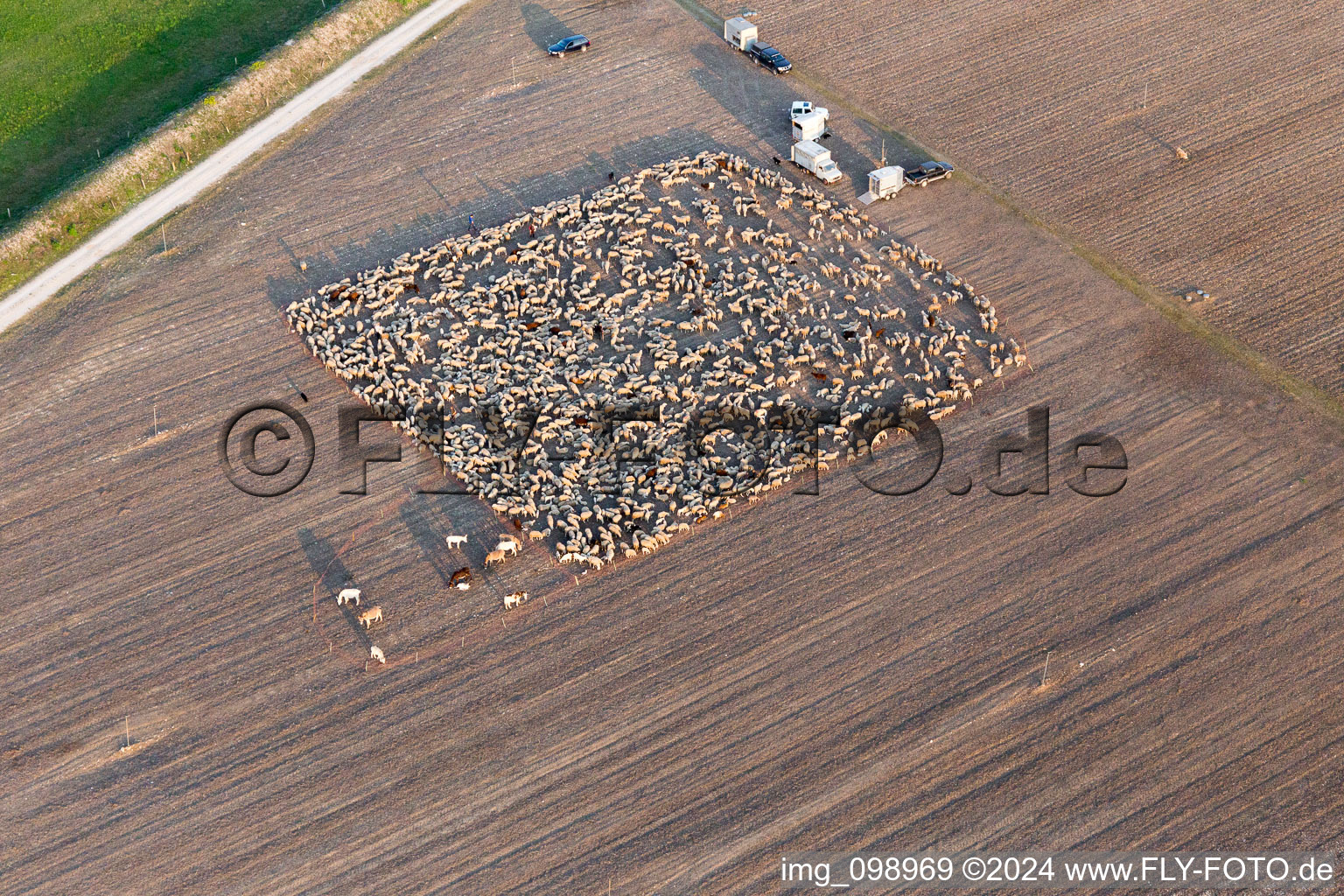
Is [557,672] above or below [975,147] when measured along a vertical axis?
below

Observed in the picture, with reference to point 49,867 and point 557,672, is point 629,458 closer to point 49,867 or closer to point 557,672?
point 557,672

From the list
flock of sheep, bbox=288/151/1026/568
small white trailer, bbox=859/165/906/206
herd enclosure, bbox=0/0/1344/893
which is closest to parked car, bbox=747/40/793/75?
flock of sheep, bbox=288/151/1026/568

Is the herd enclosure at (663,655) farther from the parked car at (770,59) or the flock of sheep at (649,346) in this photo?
the parked car at (770,59)

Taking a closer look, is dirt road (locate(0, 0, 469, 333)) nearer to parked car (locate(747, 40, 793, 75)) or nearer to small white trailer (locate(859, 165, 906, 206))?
parked car (locate(747, 40, 793, 75))

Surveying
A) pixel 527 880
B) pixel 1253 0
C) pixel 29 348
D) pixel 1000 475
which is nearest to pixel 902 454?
pixel 1000 475

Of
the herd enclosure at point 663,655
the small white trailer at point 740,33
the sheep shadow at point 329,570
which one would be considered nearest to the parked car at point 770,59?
the small white trailer at point 740,33

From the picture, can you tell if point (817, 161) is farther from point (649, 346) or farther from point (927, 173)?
point (649, 346)
